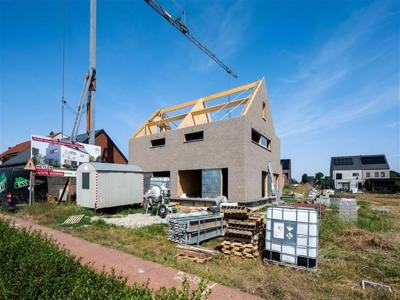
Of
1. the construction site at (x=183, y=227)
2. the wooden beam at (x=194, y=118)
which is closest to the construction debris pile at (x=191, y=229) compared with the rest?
the construction site at (x=183, y=227)

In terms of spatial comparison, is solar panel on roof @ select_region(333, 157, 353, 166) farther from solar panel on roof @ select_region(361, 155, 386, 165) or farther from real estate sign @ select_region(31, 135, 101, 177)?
real estate sign @ select_region(31, 135, 101, 177)

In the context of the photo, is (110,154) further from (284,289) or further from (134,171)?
(284,289)

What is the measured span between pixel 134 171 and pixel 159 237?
8.51m

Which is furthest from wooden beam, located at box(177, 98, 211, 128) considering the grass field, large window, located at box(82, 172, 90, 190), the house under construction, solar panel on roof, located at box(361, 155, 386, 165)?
solar panel on roof, located at box(361, 155, 386, 165)

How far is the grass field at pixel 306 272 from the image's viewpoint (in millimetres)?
5227

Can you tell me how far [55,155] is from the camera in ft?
64.8

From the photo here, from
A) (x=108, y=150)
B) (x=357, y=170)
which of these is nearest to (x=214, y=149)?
(x=108, y=150)

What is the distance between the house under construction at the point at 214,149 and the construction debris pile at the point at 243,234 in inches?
374

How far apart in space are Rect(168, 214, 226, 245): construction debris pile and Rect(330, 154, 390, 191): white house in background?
57.4 metres

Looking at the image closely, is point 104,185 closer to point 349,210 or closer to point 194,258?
point 194,258

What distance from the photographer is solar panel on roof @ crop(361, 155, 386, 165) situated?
60.3m

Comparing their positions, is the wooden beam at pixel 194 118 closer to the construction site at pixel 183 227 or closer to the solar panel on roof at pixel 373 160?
the construction site at pixel 183 227

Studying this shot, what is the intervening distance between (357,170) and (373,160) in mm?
4612

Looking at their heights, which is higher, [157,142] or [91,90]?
[91,90]
